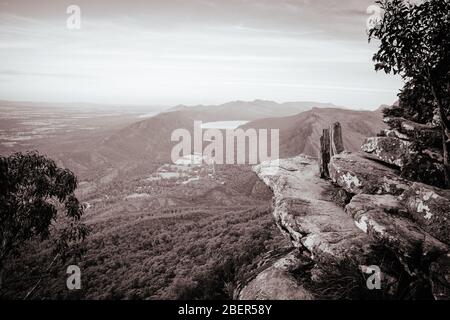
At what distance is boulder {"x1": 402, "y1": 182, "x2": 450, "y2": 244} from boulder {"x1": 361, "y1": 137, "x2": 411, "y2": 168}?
2.11 meters

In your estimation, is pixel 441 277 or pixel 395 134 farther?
pixel 395 134

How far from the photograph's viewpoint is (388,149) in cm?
975

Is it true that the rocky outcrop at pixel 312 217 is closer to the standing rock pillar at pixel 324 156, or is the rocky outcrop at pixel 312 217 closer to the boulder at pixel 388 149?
the standing rock pillar at pixel 324 156

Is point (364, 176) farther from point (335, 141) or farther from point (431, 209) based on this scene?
point (335, 141)

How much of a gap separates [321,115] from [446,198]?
8727cm

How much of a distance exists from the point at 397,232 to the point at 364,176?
2793 millimetres

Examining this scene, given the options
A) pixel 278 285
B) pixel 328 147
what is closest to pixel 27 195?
pixel 278 285

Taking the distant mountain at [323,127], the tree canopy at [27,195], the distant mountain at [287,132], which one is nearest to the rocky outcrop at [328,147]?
the tree canopy at [27,195]

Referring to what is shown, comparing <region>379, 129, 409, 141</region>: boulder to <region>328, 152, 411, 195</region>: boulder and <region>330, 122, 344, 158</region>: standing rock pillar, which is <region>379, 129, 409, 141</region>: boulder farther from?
<region>330, 122, 344, 158</region>: standing rock pillar

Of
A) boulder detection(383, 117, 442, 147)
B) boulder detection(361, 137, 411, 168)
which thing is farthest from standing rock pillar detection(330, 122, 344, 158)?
boulder detection(383, 117, 442, 147)

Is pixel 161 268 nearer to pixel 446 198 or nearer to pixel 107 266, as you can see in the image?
pixel 107 266

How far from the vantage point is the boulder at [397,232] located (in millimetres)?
6375
